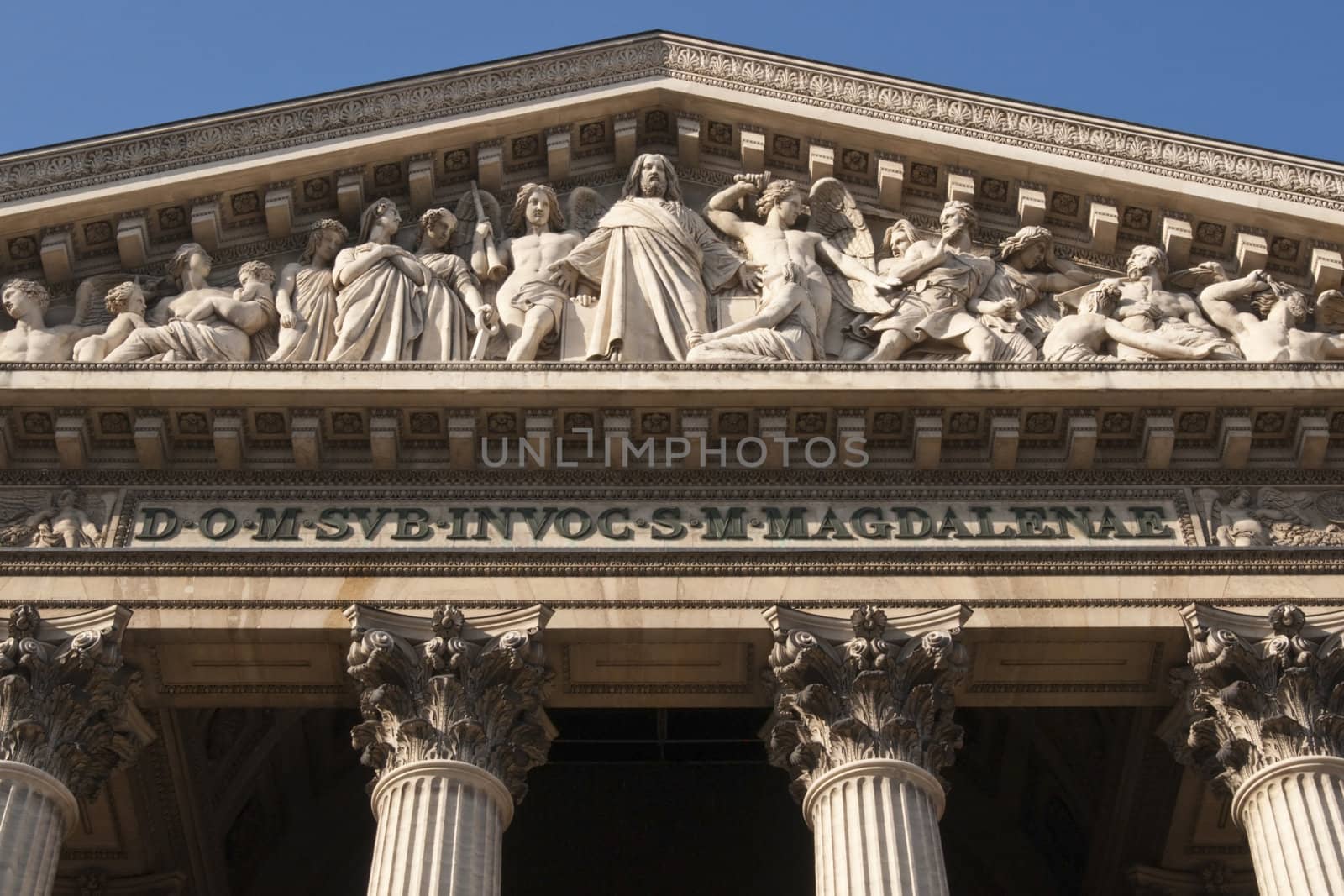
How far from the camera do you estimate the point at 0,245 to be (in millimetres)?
20781

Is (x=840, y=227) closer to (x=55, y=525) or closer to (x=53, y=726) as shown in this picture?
(x=55, y=525)

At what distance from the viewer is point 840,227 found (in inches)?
859

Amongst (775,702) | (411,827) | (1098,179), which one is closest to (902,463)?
(775,702)

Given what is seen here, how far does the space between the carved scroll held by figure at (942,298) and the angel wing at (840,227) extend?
0.43 meters

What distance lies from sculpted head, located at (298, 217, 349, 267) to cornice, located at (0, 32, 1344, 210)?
94 centimetres

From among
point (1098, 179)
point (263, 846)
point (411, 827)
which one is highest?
point (1098, 179)

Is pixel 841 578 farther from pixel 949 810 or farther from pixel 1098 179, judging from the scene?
pixel 949 810

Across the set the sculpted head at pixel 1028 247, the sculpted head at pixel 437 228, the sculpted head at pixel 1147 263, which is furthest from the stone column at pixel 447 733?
the sculpted head at pixel 1147 263

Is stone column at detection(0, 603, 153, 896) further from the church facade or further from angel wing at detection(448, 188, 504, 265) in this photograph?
angel wing at detection(448, 188, 504, 265)

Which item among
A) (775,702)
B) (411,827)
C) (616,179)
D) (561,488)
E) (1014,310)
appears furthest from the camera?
(616,179)

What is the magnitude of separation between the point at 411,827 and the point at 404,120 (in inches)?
328

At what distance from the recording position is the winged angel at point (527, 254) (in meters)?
20.1

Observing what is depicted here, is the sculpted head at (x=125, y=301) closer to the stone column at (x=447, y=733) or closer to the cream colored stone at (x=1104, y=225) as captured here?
the stone column at (x=447, y=733)

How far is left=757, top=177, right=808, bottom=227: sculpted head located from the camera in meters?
21.7
